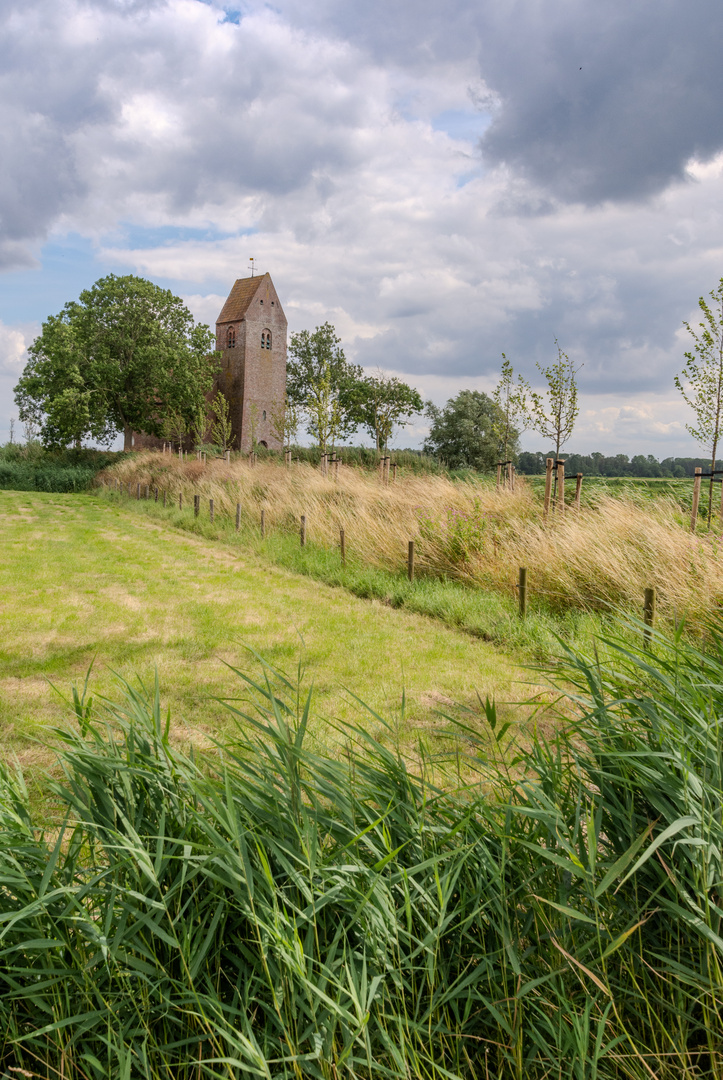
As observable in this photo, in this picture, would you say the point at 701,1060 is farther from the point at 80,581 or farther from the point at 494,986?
the point at 80,581

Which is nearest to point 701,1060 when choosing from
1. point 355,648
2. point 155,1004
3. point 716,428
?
point 155,1004

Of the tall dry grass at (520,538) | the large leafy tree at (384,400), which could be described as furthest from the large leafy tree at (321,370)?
the tall dry grass at (520,538)

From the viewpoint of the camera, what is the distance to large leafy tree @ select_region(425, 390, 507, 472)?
5141cm

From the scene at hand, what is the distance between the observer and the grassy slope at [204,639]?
5.01 metres

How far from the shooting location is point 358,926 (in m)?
1.46

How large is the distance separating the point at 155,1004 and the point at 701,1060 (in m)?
1.17

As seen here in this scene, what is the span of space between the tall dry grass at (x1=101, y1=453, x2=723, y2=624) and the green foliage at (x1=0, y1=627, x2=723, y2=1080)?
240cm

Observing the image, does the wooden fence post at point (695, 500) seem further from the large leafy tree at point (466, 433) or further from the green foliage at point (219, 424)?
the large leafy tree at point (466, 433)

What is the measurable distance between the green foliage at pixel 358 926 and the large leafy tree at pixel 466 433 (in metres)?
49.6

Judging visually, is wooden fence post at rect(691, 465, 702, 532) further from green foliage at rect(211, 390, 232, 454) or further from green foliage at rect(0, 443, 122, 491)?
green foliage at rect(0, 443, 122, 491)

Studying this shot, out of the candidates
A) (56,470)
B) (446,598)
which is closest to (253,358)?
(56,470)

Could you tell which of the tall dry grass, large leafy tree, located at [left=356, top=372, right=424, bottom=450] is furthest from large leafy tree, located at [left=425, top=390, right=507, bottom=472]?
the tall dry grass

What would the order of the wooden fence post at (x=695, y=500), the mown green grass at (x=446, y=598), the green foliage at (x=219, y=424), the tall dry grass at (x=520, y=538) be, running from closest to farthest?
the mown green grass at (x=446, y=598)
the tall dry grass at (x=520, y=538)
the wooden fence post at (x=695, y=500)
the green foliage at (x=219, y=424)

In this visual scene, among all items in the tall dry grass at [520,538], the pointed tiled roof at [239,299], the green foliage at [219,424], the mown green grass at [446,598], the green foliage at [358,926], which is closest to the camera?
the green foliage at [358,926]
